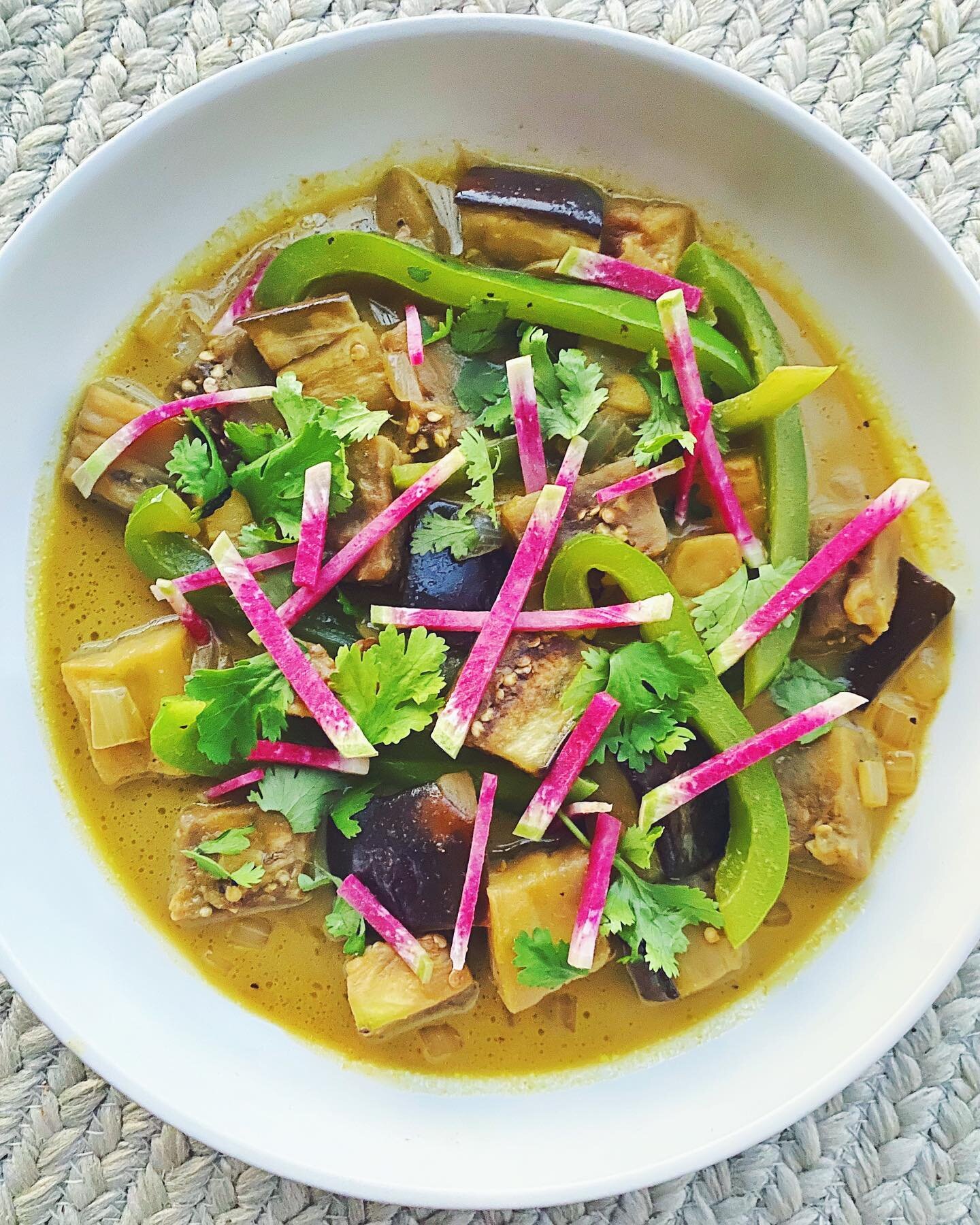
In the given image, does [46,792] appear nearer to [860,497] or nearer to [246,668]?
[246,668]

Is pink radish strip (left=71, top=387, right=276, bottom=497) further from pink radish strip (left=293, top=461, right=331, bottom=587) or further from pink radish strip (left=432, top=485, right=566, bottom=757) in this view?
pink radish strip (left=432, top=485, right=566, bottom=757)

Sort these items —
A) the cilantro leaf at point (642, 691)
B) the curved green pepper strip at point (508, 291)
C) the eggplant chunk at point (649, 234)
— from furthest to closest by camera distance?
the eggplant chunk at point (649, 234) → the curved green pepper strip at point (508, 291) → the cilantro leaf at point (642, 691)

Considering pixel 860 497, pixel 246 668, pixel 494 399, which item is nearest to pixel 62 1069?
pixel 246 668

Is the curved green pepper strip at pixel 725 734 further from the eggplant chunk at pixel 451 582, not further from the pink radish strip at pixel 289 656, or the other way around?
the pink radish strip at pixel 289 656

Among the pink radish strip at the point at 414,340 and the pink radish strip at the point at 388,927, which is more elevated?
the pink radish strip at the point at 414,340

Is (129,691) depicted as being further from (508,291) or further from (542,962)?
(508,291)

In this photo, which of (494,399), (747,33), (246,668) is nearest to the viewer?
(246,668)

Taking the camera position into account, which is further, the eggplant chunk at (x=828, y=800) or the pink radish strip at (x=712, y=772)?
the eggplant chunk at (x=828, y=800)

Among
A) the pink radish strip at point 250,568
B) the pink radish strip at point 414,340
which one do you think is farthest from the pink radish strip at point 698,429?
the pink radish strip at point 250,568
